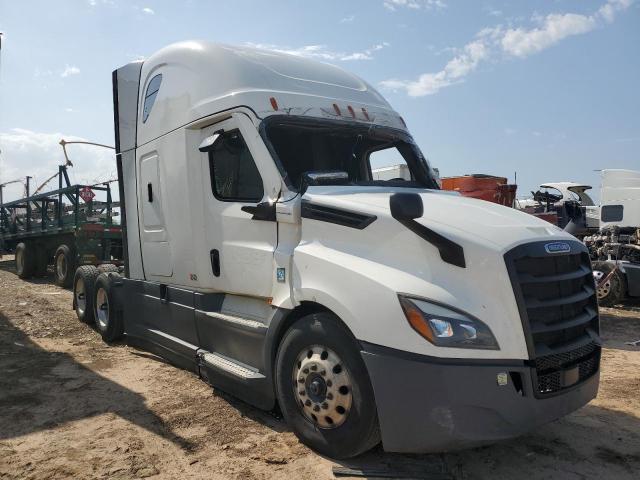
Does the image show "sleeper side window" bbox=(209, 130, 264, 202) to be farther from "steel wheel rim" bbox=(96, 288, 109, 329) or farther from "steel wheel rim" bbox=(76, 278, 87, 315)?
"steel wheel rim" bbox=(76, 278, 87, 315)

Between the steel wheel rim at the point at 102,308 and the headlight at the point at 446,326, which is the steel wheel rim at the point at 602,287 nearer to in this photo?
the headlight at the point at 446,326

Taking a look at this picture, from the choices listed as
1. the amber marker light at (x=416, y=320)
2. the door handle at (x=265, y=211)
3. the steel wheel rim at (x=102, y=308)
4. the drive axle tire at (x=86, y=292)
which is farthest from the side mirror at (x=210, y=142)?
the drive axle tire at (x=86, y=292)

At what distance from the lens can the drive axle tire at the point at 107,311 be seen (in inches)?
264

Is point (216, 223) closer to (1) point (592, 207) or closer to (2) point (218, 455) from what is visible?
(2) point (218, 455)

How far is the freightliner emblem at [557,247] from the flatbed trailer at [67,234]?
8939 mm

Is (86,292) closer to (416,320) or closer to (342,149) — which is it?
(342,149)

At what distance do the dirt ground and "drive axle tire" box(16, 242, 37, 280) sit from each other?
29.8ft

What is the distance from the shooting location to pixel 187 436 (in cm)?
384

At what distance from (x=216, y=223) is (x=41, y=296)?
813cm

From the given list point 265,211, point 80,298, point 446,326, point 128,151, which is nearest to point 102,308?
point 80,298

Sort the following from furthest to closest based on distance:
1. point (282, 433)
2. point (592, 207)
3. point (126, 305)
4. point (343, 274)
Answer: point (592, 207) → point (126, 305) → point (282, 433) → point (343, 274)

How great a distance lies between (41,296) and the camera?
10727 millimetres

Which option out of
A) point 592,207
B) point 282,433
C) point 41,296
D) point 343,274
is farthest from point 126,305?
point 592,207

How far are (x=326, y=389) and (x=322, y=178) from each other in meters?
1.57
